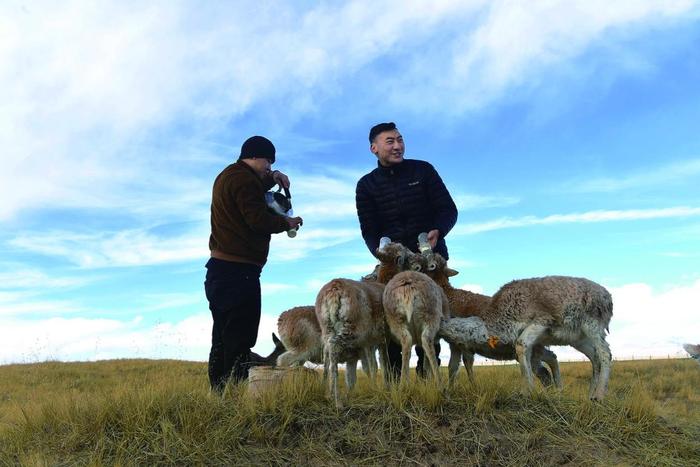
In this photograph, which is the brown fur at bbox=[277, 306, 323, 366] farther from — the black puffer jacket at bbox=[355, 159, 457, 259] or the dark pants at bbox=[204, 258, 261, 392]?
the black puffer jacket at bbox=[355, 159, 457, 259]

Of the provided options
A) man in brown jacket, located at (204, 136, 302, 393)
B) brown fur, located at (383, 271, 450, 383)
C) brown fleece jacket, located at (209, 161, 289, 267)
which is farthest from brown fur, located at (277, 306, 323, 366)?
brown fur, located at (383, 271, 450, 383)

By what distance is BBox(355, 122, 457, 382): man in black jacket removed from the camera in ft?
30.6

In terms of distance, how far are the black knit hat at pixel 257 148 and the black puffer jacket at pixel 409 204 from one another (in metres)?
1.64

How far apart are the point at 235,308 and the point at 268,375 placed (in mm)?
1210

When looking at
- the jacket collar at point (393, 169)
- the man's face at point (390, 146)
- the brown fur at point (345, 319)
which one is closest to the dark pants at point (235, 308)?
the brown fur at point (345, 319)

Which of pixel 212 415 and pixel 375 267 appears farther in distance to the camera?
pixel 375 267

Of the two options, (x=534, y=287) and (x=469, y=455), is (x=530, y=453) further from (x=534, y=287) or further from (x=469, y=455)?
(x=534, y=287)

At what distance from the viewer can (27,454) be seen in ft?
24.0

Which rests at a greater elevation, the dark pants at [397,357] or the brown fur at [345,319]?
the brown fur at [345,319]

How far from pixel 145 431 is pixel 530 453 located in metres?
4.38

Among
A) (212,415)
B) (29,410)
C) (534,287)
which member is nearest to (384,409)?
(212,415)

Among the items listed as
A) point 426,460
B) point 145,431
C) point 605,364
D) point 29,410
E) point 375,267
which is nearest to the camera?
point 426,460

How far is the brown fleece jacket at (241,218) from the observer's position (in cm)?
852

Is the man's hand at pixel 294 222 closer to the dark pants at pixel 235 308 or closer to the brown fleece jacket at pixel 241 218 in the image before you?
the brown fleece jacket at pixel 241 218
